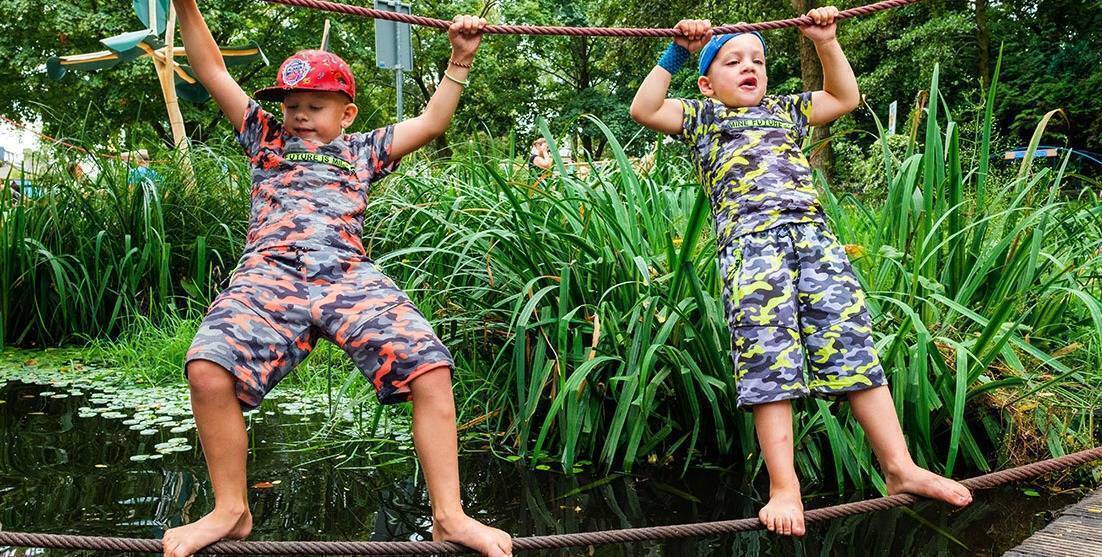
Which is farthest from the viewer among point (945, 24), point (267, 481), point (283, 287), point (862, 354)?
point (945, 24)

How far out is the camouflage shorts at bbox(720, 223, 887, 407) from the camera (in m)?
2.19

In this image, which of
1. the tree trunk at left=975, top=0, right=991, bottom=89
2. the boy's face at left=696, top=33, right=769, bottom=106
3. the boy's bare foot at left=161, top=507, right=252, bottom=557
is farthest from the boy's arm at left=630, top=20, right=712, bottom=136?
the tree trunk at left=975, top=0, right=991, bottom=89

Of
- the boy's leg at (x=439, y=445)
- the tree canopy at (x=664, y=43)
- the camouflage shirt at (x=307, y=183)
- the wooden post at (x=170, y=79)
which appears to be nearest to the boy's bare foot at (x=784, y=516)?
the boy's leg at (x=439, y=445)

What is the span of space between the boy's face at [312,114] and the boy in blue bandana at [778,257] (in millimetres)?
801

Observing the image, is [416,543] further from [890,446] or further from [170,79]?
[170,79]

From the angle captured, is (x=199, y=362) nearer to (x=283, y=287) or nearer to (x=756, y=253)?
(x=283, y=287)

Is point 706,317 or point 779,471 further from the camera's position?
point 706,317

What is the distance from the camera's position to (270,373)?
1.93 metres

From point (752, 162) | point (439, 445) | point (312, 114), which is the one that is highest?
point (312, 114)

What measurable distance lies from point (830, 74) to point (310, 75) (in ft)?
4.55

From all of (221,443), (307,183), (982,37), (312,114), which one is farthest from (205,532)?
(982,37)

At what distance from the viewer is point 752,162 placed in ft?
7.81

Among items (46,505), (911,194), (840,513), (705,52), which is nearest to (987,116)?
(911,194)

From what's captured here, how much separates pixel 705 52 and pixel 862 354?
949mm
